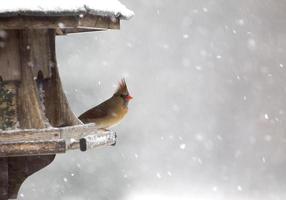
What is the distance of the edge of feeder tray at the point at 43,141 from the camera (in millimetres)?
3291

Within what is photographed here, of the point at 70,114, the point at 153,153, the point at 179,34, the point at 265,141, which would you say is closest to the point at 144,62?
the point at 179,34

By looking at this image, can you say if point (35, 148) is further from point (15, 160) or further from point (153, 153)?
point (153, 153)

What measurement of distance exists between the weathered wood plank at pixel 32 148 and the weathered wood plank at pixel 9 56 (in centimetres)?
38

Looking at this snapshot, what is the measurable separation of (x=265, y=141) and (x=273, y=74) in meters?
1.22

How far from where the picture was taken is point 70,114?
3.79 meters

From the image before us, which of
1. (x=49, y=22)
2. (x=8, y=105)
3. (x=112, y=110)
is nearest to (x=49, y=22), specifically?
(x=49, y=22)

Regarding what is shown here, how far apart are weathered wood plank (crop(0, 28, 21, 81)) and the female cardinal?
92cm

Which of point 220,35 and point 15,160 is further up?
point 220,35

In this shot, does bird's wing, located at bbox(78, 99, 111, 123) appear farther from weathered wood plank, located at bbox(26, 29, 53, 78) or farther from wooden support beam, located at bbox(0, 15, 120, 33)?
wooden support beam, located at bbox(0, 15, 120, 33)

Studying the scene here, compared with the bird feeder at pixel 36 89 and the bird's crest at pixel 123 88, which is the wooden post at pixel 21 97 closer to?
A: the bird feeder at pixel 36 89

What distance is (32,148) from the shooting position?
329 cm

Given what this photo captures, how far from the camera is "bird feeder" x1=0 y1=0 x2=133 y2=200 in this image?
3.29 meters

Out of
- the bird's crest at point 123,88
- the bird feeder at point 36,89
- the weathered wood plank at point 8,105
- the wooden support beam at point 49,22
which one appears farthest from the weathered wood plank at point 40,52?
the bird's crest at point 123,88

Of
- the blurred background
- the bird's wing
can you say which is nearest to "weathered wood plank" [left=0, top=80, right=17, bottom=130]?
the bird's wing
